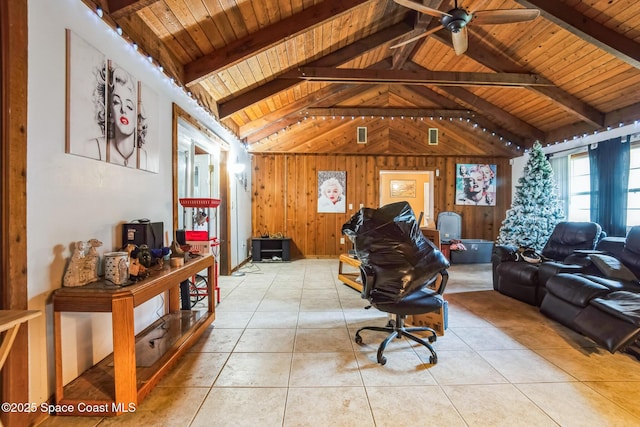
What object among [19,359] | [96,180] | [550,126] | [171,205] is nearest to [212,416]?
[19,359]

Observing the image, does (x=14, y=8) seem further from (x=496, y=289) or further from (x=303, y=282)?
(x=496, y=289)

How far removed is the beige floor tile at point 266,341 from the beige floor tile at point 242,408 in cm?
51

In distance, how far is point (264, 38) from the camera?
3154 mm

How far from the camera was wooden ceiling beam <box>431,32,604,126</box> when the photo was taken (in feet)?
14.5

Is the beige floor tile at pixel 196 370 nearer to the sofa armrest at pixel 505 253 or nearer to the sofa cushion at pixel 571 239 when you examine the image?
the sofa armrest at pixel 505 253

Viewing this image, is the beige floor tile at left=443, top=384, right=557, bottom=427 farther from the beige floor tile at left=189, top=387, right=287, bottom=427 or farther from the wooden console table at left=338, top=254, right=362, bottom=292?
the wooden console table at left=338, top=254, right=362, bottom=292

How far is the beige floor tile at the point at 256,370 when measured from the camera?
194 centimetres

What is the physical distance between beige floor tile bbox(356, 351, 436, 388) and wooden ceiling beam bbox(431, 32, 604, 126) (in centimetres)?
448

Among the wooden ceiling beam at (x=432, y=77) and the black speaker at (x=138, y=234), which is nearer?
the black speaker at (x=138, y=234)

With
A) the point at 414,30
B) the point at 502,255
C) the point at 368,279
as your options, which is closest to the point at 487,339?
the point at 368,279

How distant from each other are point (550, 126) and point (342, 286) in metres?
5.51

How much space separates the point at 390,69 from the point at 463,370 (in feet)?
15.3

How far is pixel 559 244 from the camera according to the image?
4031mm

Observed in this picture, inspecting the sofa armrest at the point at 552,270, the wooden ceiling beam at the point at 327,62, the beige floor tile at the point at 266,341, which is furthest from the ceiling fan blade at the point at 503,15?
the beige floor tile at the point at 266,341
